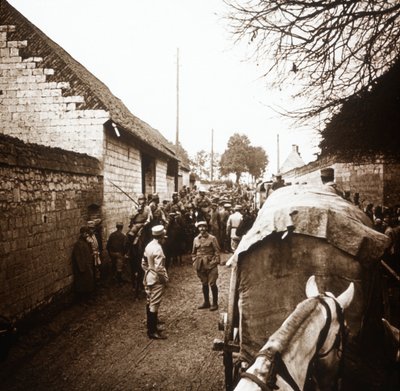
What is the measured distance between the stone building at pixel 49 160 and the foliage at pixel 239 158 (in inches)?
1998

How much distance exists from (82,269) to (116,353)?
307cm

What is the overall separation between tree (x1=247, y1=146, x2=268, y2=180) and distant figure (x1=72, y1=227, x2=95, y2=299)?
59341 millimetres

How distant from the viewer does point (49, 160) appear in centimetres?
752

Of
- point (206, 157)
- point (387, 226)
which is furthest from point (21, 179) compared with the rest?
point (206, 157)

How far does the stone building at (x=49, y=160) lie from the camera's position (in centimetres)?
630

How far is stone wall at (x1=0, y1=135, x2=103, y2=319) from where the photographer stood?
595 centimetres

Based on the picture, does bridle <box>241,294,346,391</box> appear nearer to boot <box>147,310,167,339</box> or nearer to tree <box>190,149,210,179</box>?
boot <box>147,310,167,339</box>

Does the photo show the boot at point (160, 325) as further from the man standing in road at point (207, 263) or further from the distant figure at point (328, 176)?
the distant figure at point (328, 176)

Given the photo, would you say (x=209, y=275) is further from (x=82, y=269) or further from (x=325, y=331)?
(x=325, y=331)

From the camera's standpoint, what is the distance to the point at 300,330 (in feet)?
7.06

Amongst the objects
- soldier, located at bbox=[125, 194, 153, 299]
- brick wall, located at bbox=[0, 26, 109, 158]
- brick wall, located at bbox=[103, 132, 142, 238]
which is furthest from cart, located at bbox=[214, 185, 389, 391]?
brick wall, located at bbox=[0, 26, 109, 158]

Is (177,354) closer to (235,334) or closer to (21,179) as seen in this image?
(235,334)

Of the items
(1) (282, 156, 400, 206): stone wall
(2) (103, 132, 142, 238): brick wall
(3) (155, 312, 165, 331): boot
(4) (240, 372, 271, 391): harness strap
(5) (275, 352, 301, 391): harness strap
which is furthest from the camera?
(1) (282, 156, 400, 206): stone wall

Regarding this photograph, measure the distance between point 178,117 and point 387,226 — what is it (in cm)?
2212
